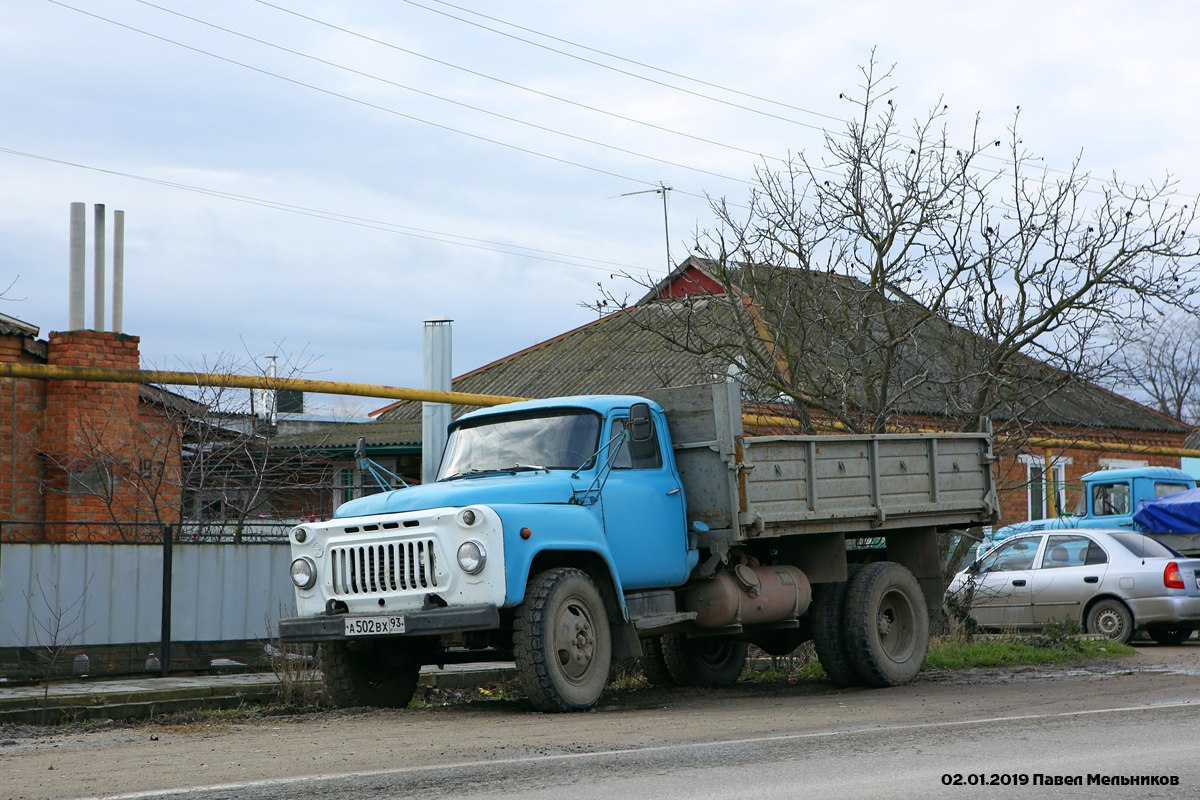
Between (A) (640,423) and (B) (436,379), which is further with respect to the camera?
(B) (436,379)

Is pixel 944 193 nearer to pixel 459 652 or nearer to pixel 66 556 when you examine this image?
pixel 459 652

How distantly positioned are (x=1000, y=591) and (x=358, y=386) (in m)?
8.71

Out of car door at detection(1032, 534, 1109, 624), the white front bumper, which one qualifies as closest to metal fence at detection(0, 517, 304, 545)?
the white front bumper

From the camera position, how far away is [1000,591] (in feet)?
54.1

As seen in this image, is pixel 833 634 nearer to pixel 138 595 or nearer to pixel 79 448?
pixel 138 595

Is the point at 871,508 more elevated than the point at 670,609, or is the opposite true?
the point at 871,508

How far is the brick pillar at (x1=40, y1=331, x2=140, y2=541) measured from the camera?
1351cm

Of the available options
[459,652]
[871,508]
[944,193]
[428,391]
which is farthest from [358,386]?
[944,193]

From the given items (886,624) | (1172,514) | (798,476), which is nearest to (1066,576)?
(1172,514)

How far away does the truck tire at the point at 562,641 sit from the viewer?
839 centimetres

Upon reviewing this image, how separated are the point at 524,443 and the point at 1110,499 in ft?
53.3

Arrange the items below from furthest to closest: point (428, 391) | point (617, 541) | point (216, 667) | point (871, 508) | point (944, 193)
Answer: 1. point (944, 193)
2. point (428, 391)
3. point (216, 667)
4. point (871, 508)
5. point (617, 541)

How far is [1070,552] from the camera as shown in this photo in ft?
53.4

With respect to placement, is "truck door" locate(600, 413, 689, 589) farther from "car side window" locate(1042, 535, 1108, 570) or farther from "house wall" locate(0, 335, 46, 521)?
"car side window" locate(1042, 535, 1108, 570)
